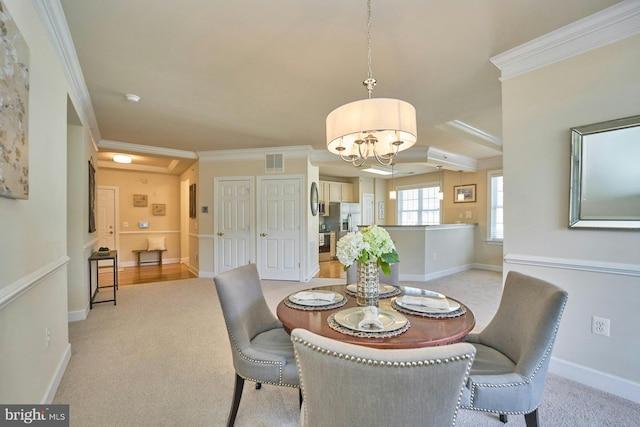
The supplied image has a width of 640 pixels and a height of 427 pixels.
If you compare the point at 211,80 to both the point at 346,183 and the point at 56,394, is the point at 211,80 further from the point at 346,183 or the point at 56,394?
the point at 346,183

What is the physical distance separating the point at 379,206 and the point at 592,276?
→ 7.12 m

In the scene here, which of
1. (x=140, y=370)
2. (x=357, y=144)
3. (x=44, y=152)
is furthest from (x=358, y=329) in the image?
(x=44, y=152)

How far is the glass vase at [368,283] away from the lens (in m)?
1.66

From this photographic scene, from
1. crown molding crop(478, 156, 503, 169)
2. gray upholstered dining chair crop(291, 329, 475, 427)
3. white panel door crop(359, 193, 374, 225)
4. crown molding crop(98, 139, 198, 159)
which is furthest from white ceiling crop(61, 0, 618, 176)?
white panel door crop(359, 193, 374, 225)

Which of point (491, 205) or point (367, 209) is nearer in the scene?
point (491, 205)

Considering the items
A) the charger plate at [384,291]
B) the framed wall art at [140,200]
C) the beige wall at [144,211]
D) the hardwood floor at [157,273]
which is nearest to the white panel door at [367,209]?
the hardwood floor at [157,273]

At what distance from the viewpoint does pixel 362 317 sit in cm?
143

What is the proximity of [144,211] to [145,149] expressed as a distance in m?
2.63

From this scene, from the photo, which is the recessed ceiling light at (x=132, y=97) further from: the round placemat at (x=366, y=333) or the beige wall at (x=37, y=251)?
the round placemat at (x=366, y=333)

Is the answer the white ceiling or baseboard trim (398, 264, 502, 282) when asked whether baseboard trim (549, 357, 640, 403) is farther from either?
baseboard trim (398, 264, 502, 282)

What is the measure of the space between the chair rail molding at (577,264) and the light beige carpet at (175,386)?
813 mm

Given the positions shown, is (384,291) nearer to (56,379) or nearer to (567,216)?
(567,216)

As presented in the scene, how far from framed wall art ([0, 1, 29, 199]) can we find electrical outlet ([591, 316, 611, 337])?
336 centimetres

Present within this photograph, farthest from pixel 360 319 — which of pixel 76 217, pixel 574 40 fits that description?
pixel 76 217
